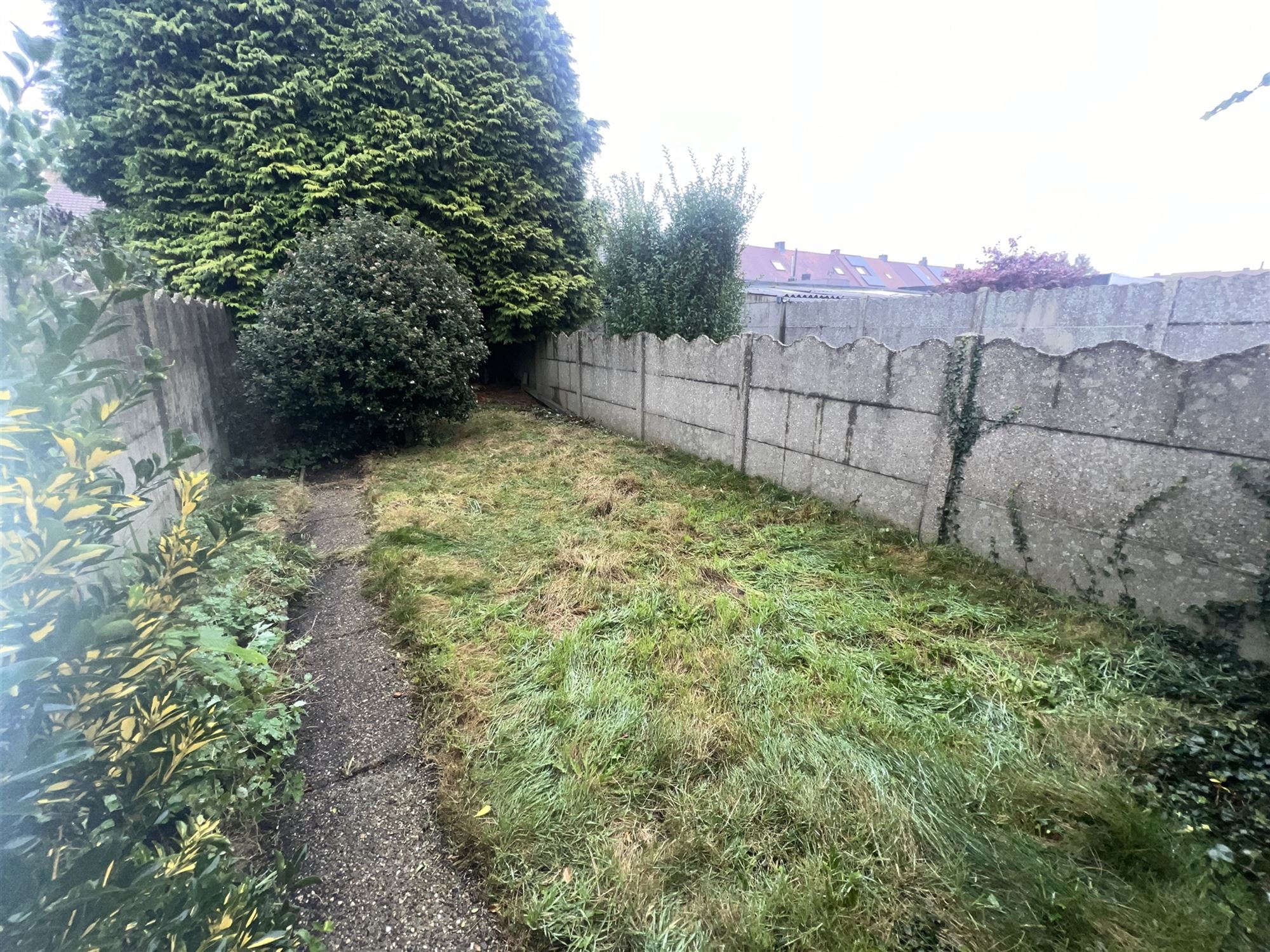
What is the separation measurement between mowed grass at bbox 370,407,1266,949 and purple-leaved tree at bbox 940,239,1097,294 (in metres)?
9.17

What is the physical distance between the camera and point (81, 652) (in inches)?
39.4

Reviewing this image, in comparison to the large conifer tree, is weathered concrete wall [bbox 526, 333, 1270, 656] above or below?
below

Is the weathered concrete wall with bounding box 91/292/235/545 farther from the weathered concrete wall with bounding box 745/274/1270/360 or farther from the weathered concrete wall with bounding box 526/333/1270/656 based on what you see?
the weathered concrete wall with bounding box 745/274/1270/360

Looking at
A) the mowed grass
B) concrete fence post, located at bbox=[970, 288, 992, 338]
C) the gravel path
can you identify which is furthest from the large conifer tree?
the gravel path

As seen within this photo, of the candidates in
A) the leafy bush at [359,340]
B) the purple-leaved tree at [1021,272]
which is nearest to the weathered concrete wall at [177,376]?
the leafy bush at [359,340]

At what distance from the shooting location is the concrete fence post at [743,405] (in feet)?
16.4

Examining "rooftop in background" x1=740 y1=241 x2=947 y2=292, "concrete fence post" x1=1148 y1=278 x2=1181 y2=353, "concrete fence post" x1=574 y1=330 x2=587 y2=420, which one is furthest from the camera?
"rooftop in background" x1=740 y1=241 x2=947 y2=292

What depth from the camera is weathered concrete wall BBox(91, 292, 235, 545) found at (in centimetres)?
318

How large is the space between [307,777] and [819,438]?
3.83m

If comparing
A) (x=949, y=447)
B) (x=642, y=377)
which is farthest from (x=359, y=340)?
(x=949, y=447)

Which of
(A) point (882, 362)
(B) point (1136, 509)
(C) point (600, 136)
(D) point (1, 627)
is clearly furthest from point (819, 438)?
(C) point (600, 136)

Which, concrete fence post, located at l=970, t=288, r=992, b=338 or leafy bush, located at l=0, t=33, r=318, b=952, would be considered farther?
concrete fence post, located at l=970, t=288, r=992, b=338

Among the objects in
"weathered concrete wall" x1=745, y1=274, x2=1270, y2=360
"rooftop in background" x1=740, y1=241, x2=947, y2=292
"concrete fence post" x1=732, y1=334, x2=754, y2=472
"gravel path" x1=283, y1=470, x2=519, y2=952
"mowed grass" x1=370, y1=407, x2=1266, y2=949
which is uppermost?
"rooftop in background" x1=740, y1=241, x2=947, y2=292

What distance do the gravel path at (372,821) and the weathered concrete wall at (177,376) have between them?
0.99 metres
